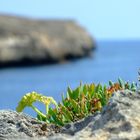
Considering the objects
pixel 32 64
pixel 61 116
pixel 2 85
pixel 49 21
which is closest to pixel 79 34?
pixel 49 21

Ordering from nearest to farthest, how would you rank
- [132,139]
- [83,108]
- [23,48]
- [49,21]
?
[132,139] → [83,108] → [23,48] → [49,21]

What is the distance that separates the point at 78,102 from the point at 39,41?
7738 centimetres

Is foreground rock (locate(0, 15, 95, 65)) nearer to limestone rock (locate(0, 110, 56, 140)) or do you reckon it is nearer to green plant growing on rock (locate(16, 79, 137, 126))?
green plant growing on rock (locate(16, 79, 137, 126))

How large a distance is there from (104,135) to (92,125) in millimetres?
226

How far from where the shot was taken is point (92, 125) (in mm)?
4141

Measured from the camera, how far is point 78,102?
5375 mm

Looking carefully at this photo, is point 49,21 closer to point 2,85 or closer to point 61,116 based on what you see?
point 2,85

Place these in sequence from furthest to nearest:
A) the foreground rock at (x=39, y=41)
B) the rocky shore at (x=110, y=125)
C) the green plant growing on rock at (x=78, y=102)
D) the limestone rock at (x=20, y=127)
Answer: the foreground rock at (x=39, y=41) < the green plant growing on rock at (x=78, y=102) < the limestone rock at (x=20, y=127) < the rocky shore at (x=110, y=125)

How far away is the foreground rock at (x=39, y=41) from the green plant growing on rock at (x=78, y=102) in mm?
74127

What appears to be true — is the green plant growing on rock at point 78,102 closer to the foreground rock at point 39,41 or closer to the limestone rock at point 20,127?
the limestone rock at point 20,127

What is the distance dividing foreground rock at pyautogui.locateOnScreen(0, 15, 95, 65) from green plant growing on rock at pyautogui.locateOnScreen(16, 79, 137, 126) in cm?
7413

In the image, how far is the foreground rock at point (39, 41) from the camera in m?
80.1

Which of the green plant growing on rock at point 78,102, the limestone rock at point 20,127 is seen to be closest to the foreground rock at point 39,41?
the green plant growing on rock at point 78,102

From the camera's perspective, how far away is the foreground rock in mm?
80125
